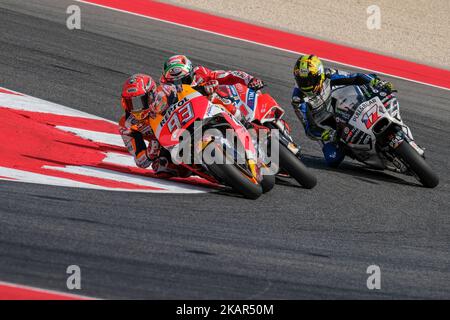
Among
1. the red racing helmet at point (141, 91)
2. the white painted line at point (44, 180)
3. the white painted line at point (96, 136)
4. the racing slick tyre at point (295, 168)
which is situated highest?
the white painted line at point (96, 136)

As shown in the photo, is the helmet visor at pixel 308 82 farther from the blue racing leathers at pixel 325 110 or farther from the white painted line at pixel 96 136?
the white painted line at pixel 96 136

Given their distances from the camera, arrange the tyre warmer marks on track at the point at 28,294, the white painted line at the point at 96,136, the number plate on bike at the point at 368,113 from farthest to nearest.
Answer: the white painted line at the point at 96,136 → the number plate on bike at the point at 368,113 → the tyre warmer marks on track at the point at 28,294

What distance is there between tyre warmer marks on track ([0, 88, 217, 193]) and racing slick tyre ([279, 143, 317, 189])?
847 mm

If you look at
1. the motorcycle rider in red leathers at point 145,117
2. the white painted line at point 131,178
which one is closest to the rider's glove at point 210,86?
the motorcycle rider in red leathers at point 145,117

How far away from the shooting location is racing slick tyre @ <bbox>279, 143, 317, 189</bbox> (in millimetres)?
10281

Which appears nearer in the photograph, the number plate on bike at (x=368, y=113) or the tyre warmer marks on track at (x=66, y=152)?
the tyre warmer marks on track at (x=66, y=152)

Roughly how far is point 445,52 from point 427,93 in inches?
149

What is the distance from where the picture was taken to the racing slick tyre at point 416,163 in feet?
36.6

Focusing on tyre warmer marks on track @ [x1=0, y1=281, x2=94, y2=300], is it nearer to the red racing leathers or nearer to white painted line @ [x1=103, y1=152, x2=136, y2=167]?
the red racing leathers

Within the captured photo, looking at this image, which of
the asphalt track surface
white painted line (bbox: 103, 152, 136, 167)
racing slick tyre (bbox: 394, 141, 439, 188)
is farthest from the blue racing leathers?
white painted line (bbox: 103, 152, 136, 167)

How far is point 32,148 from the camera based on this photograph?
1068 cm

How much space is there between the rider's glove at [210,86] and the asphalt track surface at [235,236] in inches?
47.8

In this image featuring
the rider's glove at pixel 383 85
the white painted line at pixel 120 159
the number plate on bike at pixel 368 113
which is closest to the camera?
the white painted line at pixel 120 159

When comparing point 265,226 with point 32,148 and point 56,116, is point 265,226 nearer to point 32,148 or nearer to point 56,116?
point 32,148
